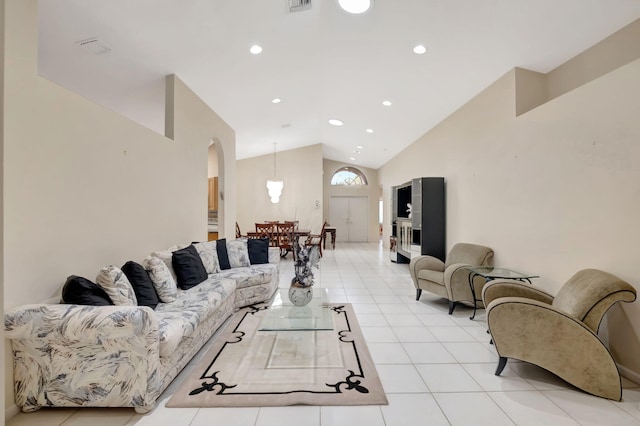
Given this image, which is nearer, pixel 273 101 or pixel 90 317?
pixel 90 317

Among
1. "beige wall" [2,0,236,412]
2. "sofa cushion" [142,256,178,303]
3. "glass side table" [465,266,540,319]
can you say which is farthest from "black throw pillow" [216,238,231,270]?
"glass side table" [465,266,540,319]

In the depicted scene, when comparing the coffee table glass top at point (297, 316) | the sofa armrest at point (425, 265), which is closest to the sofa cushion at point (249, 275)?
the coffee table glass top at point (297, 316)

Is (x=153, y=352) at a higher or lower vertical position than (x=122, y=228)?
lower

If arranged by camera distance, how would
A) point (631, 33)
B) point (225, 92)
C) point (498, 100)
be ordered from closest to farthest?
point (631, 33), point (498, 100), point (225, 92)

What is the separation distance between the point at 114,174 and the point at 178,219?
1353 mm

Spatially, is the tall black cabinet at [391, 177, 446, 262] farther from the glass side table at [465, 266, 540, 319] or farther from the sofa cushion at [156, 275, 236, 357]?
the sofa cushion at [156, 275, 236, 357]

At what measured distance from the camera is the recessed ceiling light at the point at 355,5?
2941 millimetres

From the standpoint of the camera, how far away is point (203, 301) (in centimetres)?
285

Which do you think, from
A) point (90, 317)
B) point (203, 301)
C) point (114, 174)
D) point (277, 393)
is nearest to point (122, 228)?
point (114, 174)

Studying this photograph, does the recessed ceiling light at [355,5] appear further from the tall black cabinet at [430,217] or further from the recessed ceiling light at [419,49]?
the tall black cabinet at [430,217]

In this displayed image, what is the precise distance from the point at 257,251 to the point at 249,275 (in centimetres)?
71

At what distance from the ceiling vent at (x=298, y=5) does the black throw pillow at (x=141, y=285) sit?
2893 mm

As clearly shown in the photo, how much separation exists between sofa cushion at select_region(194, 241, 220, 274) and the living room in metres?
0.37

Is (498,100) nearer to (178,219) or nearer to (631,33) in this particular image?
(631,33)
